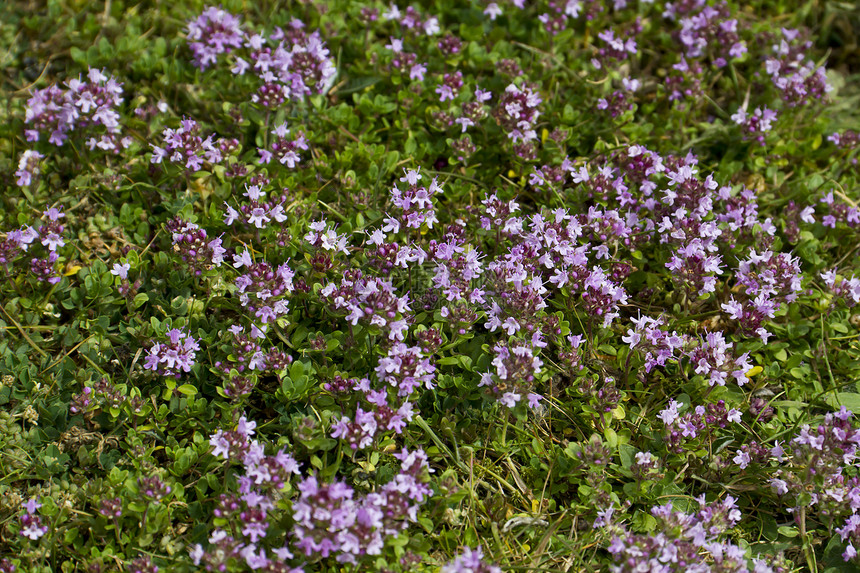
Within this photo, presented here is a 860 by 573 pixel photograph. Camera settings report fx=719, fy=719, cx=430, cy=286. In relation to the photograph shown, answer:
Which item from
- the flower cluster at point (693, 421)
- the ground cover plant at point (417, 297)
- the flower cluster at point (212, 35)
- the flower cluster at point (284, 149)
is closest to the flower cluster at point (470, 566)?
the ground cover plant at point (417, 297)

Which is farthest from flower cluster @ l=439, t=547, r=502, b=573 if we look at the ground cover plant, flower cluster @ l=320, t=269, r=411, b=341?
flower cluster @ l=320, t=269, r=411, b=341

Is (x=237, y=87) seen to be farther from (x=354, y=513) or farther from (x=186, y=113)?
(x=354, y=513)

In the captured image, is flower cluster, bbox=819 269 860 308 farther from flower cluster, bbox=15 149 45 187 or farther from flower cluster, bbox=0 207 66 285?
flower cluster, bbox=15 149 45 187

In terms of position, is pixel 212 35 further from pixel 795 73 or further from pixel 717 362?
pixel 795 73

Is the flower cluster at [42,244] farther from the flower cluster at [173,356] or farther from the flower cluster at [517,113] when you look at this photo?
the flower cluster at [517,113]

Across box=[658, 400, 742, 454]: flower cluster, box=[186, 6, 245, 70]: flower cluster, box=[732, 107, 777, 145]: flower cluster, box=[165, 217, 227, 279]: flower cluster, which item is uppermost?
box=[732, 107, 777, 145]: flower cluster

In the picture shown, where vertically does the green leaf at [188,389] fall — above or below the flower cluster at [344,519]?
below

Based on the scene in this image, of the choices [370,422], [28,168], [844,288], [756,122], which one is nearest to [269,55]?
[28,168]

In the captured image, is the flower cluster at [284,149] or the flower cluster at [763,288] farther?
the flower cluster at [284,149]

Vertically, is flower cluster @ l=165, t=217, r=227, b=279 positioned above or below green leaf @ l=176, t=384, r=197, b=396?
above
